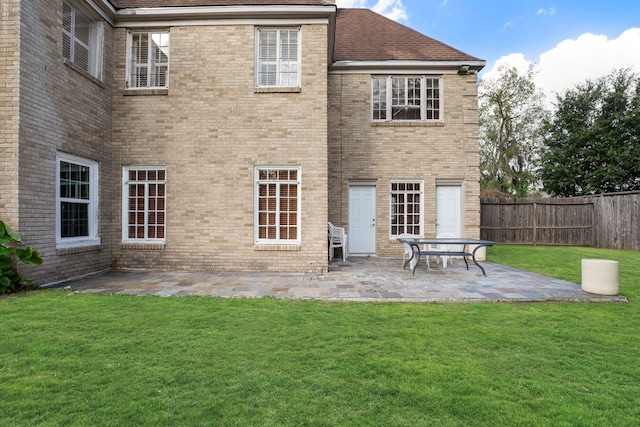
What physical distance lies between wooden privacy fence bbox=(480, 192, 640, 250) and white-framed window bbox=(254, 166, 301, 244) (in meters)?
11.3

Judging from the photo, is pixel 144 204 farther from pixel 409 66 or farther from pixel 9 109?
pixel 409 66

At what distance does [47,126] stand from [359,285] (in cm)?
689

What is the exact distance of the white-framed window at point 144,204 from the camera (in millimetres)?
8352

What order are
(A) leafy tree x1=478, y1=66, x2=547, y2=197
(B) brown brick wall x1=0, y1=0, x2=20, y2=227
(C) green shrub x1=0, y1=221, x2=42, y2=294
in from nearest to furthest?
1. (C) green shrub x1=0, y1=221, x2=42, y2=294
2. (B) brown brick wall x1=0, y1=0, x2=20, y2=227
3. (A) leafy tree x1=478, y1=66, x2=547, y2=197

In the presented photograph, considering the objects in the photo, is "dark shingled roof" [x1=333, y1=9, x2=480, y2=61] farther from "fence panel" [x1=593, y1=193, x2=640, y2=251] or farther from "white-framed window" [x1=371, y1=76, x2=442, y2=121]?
"fence panel" [x1=593, y1=193, x2=640, y2=251]

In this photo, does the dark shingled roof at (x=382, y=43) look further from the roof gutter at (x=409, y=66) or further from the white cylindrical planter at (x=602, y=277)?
the white cylindrical planter at (x=602, y=277)

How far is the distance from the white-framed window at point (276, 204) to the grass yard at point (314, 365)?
3273 millimetres

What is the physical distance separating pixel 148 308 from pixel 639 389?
5.64 metres

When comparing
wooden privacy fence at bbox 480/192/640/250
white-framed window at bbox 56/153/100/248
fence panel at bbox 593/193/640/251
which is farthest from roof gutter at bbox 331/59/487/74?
fence panel at bbox 593/193/640/251

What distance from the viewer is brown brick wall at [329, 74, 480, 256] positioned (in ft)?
35.9

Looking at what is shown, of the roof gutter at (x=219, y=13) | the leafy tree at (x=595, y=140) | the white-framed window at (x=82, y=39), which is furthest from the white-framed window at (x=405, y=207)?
the leafy tree at (x=595, y=140)

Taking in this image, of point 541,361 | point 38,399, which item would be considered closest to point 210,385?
point 38,399

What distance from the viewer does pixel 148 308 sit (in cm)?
487

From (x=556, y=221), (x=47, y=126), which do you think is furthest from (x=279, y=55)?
(x=556, y=221)
